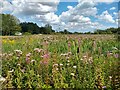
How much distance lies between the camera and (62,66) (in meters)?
3.80

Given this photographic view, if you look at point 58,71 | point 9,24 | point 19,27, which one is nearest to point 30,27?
point 19,27

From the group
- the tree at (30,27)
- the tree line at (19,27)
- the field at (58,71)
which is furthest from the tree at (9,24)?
the field at (58,71)

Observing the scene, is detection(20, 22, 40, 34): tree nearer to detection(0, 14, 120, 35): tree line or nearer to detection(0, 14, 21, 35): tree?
detection(0, 14, 120, 35): tree line

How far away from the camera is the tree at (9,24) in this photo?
464 cm

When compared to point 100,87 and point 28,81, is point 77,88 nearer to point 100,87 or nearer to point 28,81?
point 100,87

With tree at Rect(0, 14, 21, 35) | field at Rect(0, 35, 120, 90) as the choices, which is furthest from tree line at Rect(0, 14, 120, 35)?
field at Rect(0, 35, 120, 90)

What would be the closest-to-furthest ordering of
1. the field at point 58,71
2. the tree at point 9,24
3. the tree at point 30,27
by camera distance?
the field at point 58,71
the tree at point 9,24
the tree at point 30,27

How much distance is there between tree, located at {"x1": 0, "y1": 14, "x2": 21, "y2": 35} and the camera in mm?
4637

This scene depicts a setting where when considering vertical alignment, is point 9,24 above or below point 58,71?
above

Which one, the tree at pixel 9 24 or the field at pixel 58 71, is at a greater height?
the tree at pixel 9 24

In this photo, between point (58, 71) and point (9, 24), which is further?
point (9, 24)

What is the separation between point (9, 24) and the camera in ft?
16.7

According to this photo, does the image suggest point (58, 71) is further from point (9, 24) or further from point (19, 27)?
point (9, 24)

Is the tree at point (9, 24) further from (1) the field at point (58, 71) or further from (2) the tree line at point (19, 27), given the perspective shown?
(1) the field at point (58, 71)
